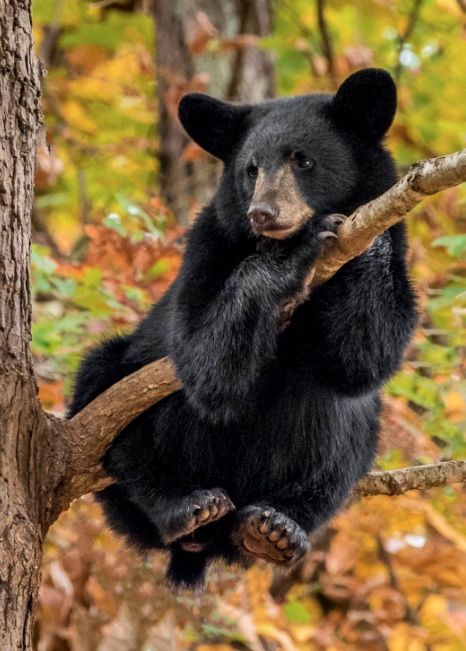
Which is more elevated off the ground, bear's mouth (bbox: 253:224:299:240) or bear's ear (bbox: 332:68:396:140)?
bear's ear (bbox: 332:68:396:140)

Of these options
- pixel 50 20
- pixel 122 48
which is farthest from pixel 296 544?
pixel 122 48

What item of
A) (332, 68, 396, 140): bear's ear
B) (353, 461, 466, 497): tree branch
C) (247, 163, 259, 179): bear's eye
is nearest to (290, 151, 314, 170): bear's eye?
(247, 163, 259, 179): bear's eye

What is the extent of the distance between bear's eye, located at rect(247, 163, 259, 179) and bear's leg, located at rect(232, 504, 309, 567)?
48.8 inches

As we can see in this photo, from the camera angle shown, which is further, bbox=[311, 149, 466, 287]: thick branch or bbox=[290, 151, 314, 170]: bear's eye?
bbox=[290, 151, 314, 170]: bear's eye

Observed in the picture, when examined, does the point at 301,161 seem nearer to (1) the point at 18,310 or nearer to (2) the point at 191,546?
(1) the point at 18,310

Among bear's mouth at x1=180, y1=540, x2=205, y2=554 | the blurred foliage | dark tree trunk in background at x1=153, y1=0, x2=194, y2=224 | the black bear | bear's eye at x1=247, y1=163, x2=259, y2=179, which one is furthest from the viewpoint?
dark tree trunk in background at x1=153, y1=0, x2=194, y2=224

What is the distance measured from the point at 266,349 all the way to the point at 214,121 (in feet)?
3.69

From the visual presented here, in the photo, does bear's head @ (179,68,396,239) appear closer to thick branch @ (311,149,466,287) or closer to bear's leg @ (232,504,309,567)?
thick branch @ (311,149,466,287)

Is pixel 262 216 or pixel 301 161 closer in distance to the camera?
pixel 262 216

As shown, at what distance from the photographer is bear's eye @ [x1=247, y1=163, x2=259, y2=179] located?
3.94 metres

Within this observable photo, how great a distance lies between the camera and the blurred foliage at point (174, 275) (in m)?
5.25

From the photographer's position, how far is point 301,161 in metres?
3.92

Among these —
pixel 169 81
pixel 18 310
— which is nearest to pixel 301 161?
pixel 18 310

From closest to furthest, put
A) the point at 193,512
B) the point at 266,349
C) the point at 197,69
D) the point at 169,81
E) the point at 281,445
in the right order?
the point at 266,349, the point at 193,512, the point at 281,445, the point at 169,81, the point at 197,69
